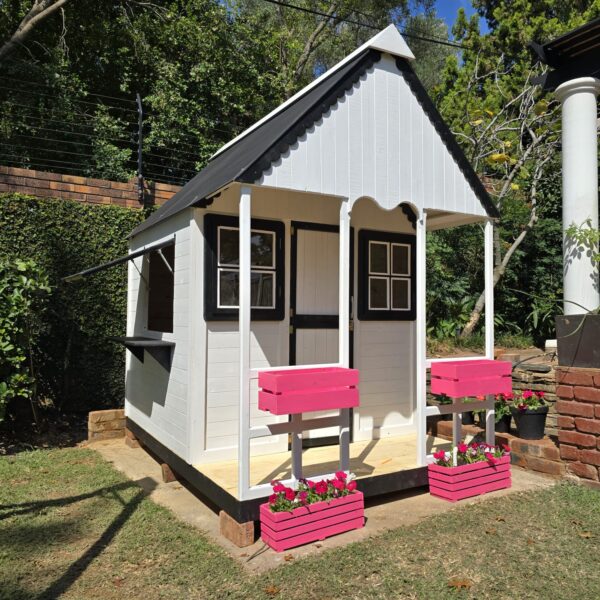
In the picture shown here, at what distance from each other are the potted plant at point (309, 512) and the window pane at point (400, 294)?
91.9 inches

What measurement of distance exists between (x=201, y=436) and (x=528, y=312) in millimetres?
7662

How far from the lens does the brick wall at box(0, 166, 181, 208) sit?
600 cm

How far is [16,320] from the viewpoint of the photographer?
208 inches

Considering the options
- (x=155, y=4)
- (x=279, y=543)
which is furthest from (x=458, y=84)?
(x=279, y=543)

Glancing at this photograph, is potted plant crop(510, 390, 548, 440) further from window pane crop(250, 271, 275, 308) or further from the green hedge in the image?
the green hedge

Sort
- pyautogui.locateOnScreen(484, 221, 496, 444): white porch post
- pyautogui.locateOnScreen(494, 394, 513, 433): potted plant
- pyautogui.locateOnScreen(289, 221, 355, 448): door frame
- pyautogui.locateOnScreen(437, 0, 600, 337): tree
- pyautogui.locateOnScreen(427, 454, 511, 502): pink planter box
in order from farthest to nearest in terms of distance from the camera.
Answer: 1. pyautogui.locateOnScreen(437, 0, 600, 337): tree
2. pyautogui.locateOnScreen(494, 394, 513, 433): potted plant
3. pyautogui.locateOnScreen(289, 221, 355, 448): door frame
4. pyautogui.locateOnScreen(484, 221, 496, 444): white porch post
5. pyautogui.locateOnScreen(427, 454, 511, 502): pink planter box

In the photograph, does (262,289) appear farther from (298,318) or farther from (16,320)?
(16,320)

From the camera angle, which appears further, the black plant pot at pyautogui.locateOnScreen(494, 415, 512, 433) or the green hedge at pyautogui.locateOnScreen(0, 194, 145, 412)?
the green hedge at pyautogui.locateOnScreen(0, 194, 145, 412)

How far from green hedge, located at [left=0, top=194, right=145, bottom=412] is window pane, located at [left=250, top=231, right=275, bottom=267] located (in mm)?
2645

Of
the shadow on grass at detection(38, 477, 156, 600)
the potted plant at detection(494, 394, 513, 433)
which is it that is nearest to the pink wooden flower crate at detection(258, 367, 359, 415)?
the shadow on grass at detection(38, 477, 156, 600)

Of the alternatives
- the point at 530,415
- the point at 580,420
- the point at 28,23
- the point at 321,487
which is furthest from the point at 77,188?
the point at 580,420

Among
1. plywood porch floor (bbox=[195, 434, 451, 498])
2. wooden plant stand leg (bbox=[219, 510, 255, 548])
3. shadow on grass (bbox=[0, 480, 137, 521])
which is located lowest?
shadow on grass (bbox=[0, 480, 137, 521])

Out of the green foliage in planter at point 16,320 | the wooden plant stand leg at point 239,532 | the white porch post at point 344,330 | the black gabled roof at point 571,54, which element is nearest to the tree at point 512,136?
the black gabled roof at point 571,54

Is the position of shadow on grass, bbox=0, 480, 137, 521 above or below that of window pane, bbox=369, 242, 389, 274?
below
